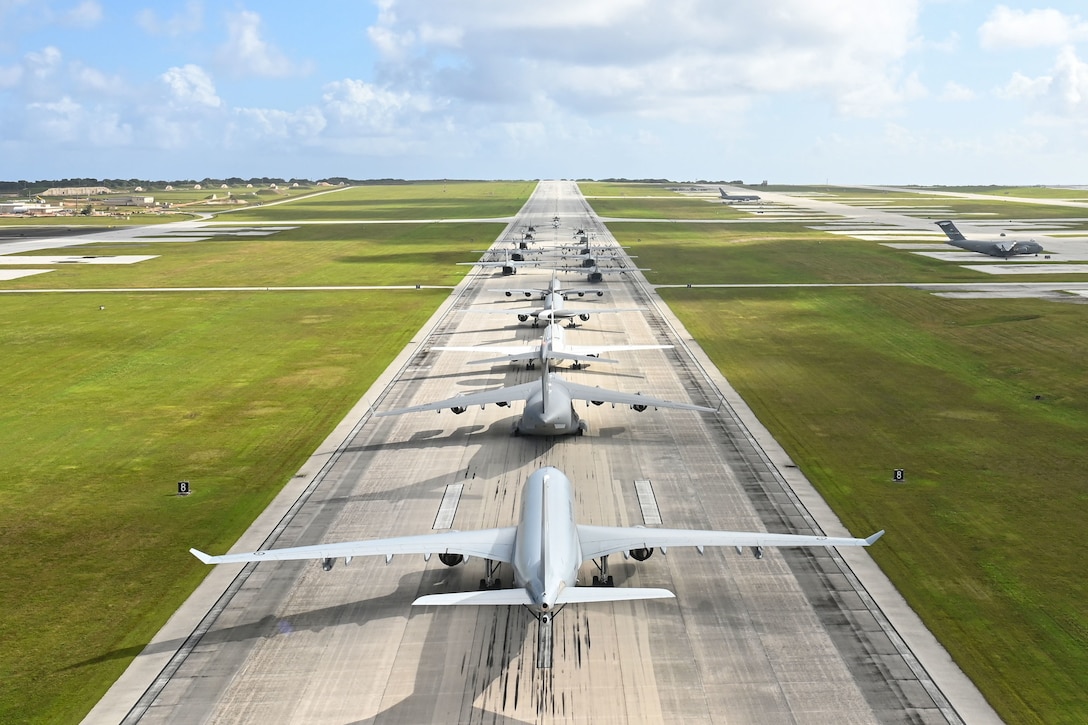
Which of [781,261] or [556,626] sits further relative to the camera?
[781,261]


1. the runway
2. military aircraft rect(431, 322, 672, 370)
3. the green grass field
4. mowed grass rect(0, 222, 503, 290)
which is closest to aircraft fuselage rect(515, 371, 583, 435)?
the runway

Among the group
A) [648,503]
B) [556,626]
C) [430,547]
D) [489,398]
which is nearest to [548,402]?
[489,398]

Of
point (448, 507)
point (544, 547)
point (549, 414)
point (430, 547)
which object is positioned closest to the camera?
point (544, 547)

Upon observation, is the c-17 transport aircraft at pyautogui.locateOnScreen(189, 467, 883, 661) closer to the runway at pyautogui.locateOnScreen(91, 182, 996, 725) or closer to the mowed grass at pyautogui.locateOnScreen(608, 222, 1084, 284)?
the runway at pyautogui.locateOnScreen(91, 182, 996, 725)

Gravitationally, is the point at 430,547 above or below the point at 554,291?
below

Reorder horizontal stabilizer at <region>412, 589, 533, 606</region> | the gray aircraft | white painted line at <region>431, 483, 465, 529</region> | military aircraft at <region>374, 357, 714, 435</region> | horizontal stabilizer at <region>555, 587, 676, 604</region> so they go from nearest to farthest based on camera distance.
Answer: horizontal stabilizer at <region>412, 589, 533, 606</region>
horizontal stabilizer at <region>555, 587, 676, 604</region>
white painted line at <region>431, 483, 465, 529</region>
military aircraft at <region>374, 357, 714, 435</region>
the gray aircraft

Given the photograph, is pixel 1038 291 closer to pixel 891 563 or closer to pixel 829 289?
pixel 829 289

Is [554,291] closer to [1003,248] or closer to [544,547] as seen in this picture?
[544,547]

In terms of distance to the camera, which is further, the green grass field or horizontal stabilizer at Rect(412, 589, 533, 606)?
the green grass field
